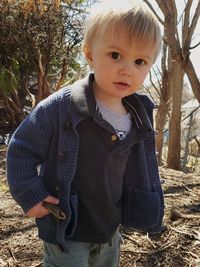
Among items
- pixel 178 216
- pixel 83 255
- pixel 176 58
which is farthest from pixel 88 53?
pixel 176 58

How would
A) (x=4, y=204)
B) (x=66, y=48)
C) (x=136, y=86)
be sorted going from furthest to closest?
(x=66, y=48)
(x=4, y=204)
(x=136, y=86)

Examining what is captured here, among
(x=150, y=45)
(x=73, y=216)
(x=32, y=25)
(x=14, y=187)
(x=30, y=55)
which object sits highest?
(x=32, y=25)

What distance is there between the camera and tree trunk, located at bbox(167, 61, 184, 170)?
17.1ft

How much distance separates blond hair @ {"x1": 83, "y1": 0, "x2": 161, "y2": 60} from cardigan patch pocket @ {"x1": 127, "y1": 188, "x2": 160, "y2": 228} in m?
0.56

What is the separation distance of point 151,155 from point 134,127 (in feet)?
0.48

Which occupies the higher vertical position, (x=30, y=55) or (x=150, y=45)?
(x=30, y=55)

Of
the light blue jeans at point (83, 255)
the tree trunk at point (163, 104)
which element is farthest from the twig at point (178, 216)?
the tree trunk at point (163, 104)

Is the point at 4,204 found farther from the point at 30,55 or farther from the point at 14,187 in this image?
the point at 30,55

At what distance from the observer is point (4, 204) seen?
10.4ft

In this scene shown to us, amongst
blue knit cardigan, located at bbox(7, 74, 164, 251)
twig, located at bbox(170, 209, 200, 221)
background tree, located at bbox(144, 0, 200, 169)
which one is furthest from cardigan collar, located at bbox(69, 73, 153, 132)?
background tree, located at bbox(144, 0, 200, 169)

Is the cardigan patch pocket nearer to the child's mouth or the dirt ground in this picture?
the child's mouth

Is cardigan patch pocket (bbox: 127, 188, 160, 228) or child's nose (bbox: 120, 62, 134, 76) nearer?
child's nose (bbox: 120, 62, 134, 76)

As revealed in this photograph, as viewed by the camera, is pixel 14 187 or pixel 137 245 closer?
pixel 14 187

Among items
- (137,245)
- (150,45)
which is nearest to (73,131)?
(150,45)
